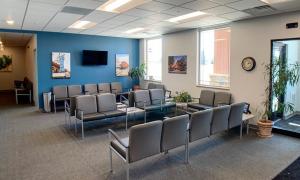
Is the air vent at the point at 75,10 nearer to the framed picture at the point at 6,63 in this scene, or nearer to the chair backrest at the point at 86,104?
the chair backrest at the point at 86,104

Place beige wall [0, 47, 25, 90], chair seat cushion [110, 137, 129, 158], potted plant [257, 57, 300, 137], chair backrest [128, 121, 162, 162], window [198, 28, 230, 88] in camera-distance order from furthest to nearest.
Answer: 1. beige wall [0, 47, 25, 90]
2. window [198, 28, 230, 88]
3. potted plant [257, 57, 300, 137]
4. chair seat cushion [110, 137, 129, 158]
5. chair backrest [128, 121, 162, 162]

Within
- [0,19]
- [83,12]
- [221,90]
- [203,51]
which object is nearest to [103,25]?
[83,12]

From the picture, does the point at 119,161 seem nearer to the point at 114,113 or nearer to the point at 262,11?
the point at 114,113

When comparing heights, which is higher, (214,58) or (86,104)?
(214,58)

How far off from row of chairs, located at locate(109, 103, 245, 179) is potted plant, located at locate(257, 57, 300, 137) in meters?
1.21

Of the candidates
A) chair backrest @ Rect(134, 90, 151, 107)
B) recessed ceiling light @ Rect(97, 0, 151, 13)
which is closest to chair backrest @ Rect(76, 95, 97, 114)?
chair backrest @ Rect(134, 90, 151, 107)

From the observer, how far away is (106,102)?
5.45 meters

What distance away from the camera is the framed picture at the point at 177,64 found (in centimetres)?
735

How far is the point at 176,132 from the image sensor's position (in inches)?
129

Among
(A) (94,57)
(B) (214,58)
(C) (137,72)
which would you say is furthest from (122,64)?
(B) (214,58)

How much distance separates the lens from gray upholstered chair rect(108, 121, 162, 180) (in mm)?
2816

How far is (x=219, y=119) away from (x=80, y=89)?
5423 mm

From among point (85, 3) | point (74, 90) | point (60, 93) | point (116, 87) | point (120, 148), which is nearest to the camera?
point (120, 148)

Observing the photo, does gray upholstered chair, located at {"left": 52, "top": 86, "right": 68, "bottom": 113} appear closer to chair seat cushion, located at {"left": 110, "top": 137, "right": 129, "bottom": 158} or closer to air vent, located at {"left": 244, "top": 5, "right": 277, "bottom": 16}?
chair seat cushion, located at {"left": 110, "top": 137, "right": 129, "bottom": 158}
